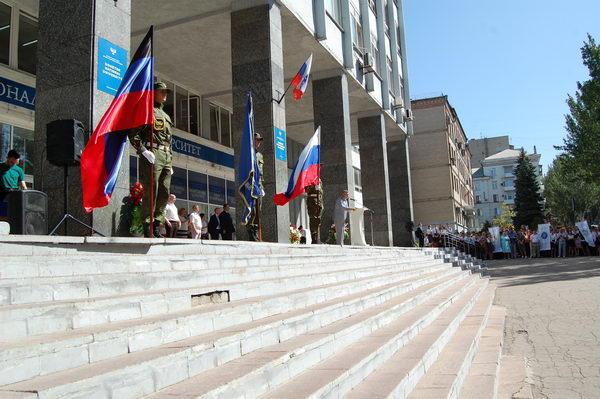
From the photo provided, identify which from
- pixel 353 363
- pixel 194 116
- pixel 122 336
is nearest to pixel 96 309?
pixel 122 336

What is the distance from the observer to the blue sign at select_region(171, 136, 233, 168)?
17.2 metres

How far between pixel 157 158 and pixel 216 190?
43.2 ft

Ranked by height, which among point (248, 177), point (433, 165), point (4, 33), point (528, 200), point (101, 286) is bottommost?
point (101, 286)

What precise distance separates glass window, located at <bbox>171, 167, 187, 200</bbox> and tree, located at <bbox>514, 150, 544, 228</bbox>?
44550mm

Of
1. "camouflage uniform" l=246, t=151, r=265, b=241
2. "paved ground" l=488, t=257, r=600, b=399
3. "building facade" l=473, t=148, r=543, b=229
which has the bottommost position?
"paved ground" l=488, t=257, r=600, b=399

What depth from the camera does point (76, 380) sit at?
87.2 inches

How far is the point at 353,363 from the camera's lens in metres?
3.73

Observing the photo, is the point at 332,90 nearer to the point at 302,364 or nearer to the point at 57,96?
the point at 57,96

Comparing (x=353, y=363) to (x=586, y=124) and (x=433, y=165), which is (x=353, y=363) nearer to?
(x=586, y=124)

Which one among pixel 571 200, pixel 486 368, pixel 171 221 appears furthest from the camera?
pixel 571 200

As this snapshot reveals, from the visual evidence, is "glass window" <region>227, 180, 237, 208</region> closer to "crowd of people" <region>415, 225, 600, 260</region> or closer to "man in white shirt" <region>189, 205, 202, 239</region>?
"man in white shirt" <region>189, 205, 202, 239</region>

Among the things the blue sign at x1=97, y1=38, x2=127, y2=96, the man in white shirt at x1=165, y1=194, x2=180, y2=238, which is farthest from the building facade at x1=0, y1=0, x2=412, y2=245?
the man in white shirt at x1=165, y1=194, x2=180, y2=238

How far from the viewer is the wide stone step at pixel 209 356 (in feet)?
7.34

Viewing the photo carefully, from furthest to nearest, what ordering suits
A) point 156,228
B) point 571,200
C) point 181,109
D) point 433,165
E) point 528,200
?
point 571,200 → point 528,200 → point 433,165 → point 181,109 → point 156,228
